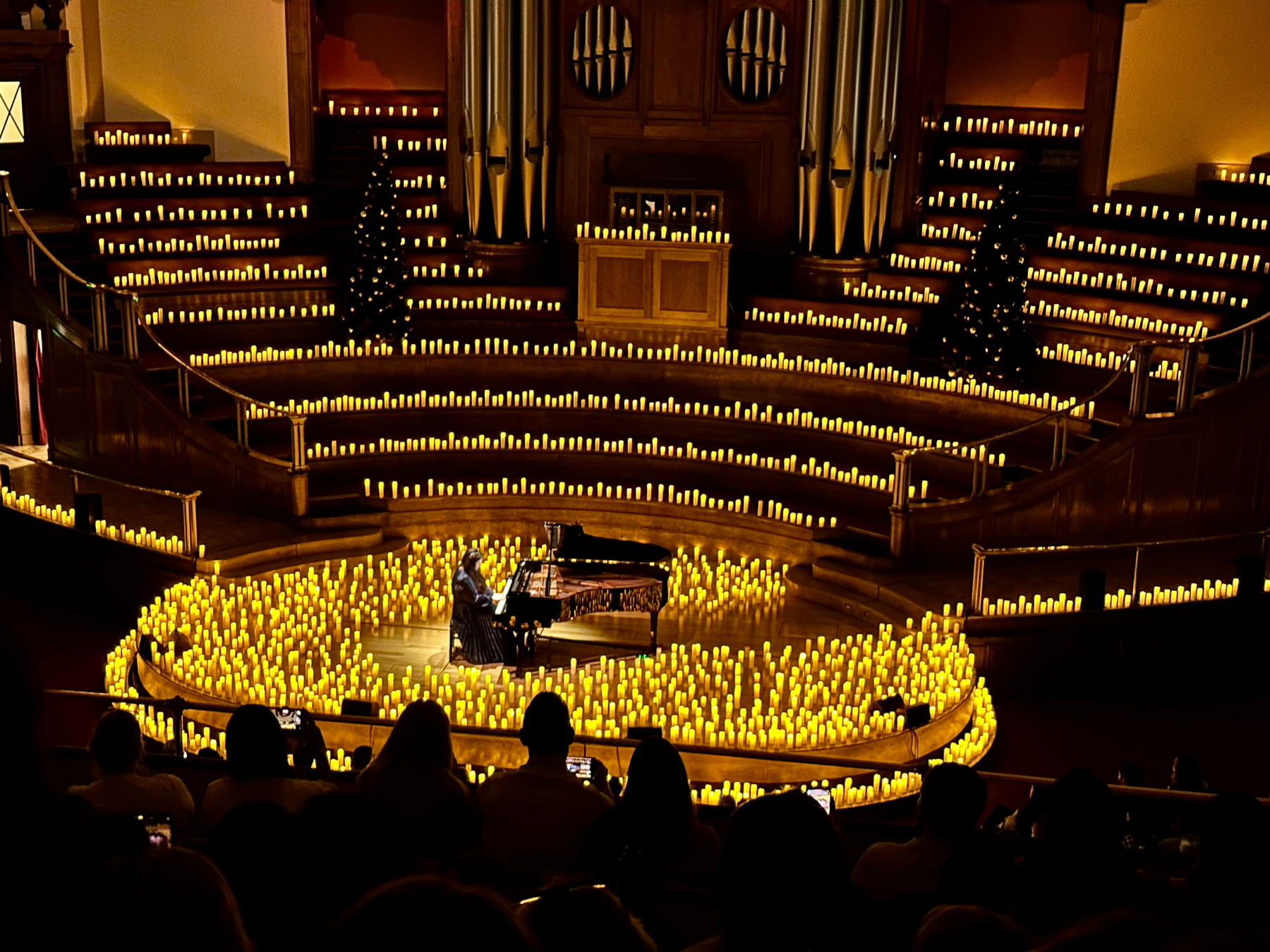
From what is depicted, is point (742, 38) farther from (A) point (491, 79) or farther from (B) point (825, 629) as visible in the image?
(B) point (825, 629)

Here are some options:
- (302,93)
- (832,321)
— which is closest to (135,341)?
A: (302,93)

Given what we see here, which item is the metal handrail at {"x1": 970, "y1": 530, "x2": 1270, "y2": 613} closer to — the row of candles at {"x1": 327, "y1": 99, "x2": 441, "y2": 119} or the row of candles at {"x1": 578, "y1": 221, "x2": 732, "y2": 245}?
the row of candles at {"x1": 578, "y1": 221, "x2": 732, "y2": 245}

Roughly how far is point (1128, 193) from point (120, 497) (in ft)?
28.9

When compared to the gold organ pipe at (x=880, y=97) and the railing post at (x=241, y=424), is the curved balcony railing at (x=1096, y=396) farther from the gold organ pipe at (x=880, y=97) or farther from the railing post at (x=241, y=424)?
the railing post at (x=241, y=424)

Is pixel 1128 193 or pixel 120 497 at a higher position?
pixel 1128 193

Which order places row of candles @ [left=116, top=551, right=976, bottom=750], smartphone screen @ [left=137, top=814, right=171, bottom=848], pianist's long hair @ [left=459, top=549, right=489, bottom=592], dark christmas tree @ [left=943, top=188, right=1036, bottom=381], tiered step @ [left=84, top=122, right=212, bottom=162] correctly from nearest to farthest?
smartphone screen @ [left=137, top=814, right=171, bottom=848]
row of candles @ [left=116, top=551, right=976, bottom=750]
pianist's long hair @ [left=459, top=549, right=489, bottom=592]
dark christmas tree @ [left=943, top=188, right=1036, bottom=381]
tiered step @ [left=84, top=122, right=212, bottom=162]

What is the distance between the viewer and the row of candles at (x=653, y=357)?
39.9 ft

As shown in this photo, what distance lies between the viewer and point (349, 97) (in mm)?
16344

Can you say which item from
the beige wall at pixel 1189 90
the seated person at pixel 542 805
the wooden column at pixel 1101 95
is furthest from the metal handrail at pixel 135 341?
the beige wall at pixel 1189 90

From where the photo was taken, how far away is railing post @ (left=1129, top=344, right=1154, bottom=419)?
1052 cm

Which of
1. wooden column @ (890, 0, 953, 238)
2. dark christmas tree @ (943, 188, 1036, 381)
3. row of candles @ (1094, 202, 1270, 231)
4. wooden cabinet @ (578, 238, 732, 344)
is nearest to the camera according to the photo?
dark christmas tree @ (943, 188, 1036, 381)

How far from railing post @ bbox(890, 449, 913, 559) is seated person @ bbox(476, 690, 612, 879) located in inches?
245

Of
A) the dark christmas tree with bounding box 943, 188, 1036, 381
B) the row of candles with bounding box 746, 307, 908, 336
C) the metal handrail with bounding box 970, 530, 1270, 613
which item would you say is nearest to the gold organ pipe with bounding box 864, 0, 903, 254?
the row of candles with bounding box 746, 307, 908, 336

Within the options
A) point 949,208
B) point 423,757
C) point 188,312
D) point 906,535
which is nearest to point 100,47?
point 188,312
